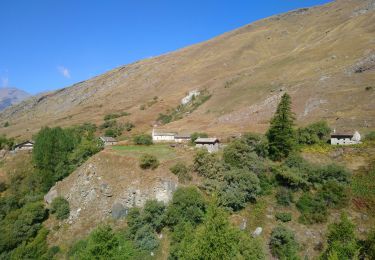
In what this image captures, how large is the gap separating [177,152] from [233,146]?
10.8 meters

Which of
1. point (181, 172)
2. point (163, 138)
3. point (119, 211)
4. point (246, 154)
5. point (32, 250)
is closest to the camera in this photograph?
point (32, 250)

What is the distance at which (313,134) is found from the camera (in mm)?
50469

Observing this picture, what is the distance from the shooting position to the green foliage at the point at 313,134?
50.1 metres

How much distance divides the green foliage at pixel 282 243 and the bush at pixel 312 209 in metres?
3.52

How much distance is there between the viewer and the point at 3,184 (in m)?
64.3

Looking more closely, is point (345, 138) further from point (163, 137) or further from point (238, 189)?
point (163, 137)

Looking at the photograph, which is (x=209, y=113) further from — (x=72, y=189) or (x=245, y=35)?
(x=245, y=35)

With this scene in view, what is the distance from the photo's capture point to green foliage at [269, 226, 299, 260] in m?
34.1

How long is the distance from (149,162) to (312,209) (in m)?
22.2

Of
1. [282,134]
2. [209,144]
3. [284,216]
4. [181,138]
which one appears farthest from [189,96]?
[284,216]

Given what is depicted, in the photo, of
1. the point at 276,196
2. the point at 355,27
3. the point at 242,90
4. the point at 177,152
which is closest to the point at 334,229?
the point at 276,196

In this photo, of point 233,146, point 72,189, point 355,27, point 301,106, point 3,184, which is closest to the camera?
point 233,146

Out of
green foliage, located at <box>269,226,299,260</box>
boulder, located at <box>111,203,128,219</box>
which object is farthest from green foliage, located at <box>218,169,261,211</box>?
boulder, located at <box>111,203,128,219</box>

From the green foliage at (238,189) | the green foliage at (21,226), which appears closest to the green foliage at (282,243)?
the green foliage at (238,189)
